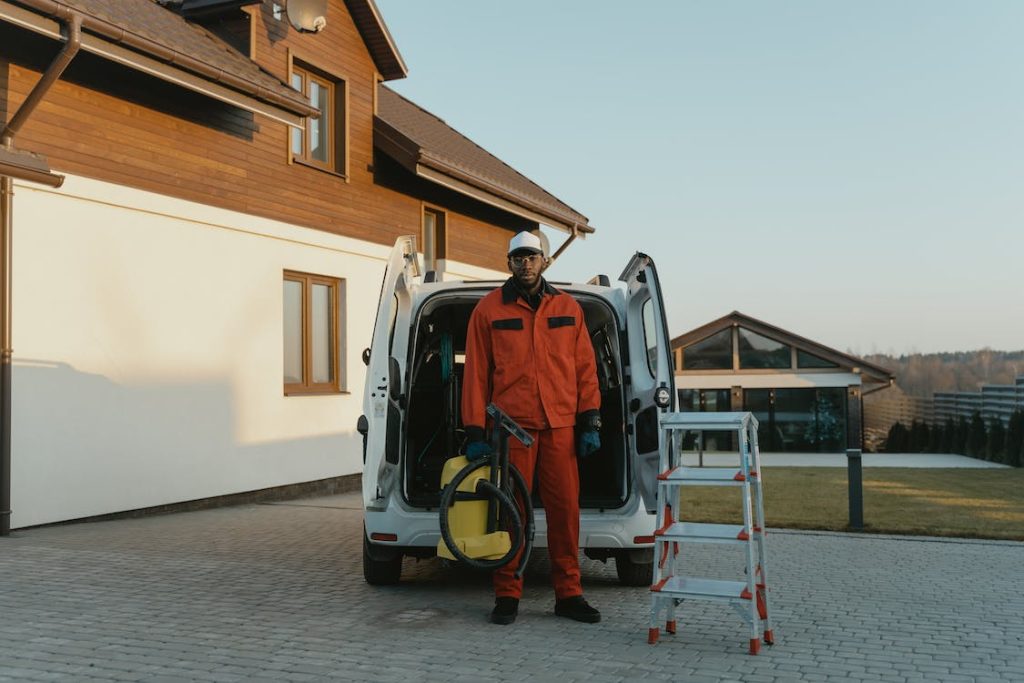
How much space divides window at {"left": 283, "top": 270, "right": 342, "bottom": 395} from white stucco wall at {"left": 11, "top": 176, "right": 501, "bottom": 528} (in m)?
0.26

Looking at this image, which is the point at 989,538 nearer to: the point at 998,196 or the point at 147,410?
the point at 147,410

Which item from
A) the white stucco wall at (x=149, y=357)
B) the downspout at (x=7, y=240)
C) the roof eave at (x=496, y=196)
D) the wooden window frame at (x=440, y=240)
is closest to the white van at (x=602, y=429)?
the downspout at (x=7, y=240)

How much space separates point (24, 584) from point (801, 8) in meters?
12.8

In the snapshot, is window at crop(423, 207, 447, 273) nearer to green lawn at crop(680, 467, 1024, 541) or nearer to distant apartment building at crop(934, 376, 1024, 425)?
green lawn at crop(680, 467, 1024, 541)

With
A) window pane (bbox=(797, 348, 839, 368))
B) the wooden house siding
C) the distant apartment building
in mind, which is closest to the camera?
the wooden house siding

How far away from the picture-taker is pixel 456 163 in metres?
14.7

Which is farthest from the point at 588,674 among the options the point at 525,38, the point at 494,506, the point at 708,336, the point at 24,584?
the point at 708,336

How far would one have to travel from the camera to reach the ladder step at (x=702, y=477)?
5.05 metres

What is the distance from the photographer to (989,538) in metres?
8.75

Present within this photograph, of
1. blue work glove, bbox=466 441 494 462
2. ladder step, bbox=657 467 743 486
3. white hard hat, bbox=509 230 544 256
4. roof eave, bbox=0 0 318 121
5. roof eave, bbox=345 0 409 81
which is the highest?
roof eave, bbox=345 0 409 81

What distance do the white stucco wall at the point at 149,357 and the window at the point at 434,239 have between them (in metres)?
2.99

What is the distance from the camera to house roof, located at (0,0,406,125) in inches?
323

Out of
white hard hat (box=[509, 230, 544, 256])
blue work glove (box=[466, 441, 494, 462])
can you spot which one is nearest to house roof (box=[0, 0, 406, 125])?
white hard hat (box=[509, 230, 544, 256])

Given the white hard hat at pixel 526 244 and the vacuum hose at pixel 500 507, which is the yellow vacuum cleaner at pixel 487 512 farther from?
the white hard hat at pixel 526 244
